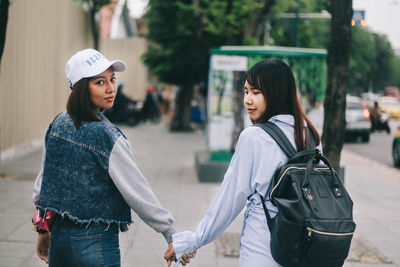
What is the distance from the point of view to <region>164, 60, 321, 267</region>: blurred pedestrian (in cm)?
238

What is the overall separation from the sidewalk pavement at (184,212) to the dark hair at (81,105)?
9.44 ft

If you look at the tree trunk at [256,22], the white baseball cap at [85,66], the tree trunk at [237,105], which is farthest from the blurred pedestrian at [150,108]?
the white baseball cap at [85,66]

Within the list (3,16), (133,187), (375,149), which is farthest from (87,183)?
(375,149)

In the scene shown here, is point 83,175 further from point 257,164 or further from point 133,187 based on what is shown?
point 257,164

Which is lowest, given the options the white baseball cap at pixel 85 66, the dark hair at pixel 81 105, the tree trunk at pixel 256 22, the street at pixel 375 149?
the street at pixel 375 149

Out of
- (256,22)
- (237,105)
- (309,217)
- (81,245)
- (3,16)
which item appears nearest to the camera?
(309,217)

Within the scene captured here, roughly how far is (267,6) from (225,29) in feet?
6.42

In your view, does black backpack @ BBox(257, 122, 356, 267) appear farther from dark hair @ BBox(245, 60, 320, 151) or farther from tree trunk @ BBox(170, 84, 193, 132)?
tree trunk @ BBox(170, 84, 193, 132)

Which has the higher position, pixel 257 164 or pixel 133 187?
pixel 257 164

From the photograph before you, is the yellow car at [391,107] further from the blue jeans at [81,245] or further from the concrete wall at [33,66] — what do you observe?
the blue jeans at [81,245]

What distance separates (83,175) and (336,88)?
4.11 meters

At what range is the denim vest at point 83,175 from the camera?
7.92 ft

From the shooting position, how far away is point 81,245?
2402 mm

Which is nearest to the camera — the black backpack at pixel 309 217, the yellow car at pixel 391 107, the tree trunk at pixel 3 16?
the black backpack at pixel 309 217
